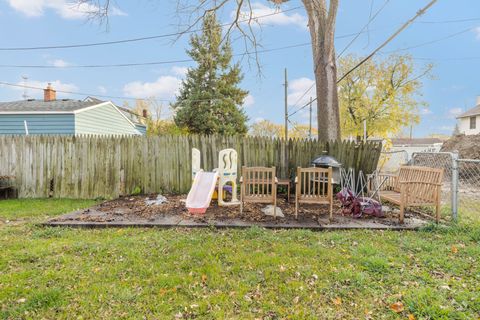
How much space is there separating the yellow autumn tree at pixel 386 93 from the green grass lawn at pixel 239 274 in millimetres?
18219

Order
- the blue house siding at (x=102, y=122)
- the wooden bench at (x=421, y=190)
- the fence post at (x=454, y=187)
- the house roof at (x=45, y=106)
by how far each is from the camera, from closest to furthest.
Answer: the wooden bench at (x=421, y=190)
the fence post at (x=454, y=187)
the house roof at (x=45, y=106)
the blue house siding at (x=102, y=122)

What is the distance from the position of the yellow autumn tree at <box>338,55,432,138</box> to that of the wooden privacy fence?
Result: 49.3 ft

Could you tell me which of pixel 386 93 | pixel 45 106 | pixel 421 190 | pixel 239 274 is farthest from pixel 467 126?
pixel 45 106

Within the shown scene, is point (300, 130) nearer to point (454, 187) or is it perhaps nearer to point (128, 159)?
point (128, 159)

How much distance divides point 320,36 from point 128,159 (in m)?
6.50

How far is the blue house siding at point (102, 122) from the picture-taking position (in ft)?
40.3

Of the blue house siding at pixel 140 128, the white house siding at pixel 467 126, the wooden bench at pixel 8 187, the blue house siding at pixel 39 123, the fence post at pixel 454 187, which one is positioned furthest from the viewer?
the white house siding at pixel 467 126

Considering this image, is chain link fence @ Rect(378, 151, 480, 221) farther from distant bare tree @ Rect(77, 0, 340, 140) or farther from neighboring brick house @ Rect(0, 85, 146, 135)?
neighboring brick house @ Rect(0, 85, 146, 135)

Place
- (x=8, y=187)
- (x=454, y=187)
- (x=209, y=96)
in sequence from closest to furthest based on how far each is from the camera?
(x=454, y=187), (x=8, y=187), (x=209, y=96)

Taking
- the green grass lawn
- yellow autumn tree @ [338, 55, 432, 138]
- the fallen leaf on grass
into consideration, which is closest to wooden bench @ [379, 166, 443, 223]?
the green grass lawn

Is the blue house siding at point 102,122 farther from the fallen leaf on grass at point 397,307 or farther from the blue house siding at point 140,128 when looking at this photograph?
the fallen leaf on grass at point 397,307

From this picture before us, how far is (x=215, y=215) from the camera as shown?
521 centimetres

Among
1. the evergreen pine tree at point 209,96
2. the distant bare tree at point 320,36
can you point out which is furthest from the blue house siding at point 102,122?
the distant bare tree at point 320,36

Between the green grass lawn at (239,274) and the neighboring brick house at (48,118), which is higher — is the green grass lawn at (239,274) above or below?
below
